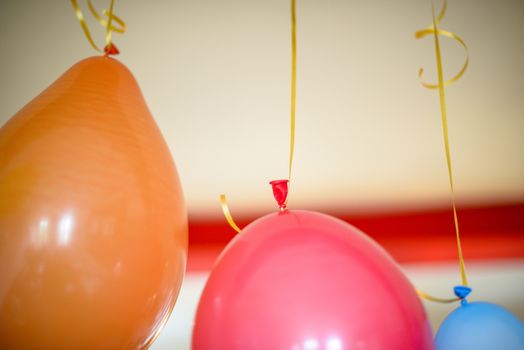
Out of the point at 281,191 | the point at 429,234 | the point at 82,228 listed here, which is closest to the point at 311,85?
the point at 281,191

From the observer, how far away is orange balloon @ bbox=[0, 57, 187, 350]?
0.38 meters

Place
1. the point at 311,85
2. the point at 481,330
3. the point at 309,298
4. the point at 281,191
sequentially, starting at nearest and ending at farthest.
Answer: the point at 309,298 → the point at 281,191 → the point at 481,330 → the point at 311,85

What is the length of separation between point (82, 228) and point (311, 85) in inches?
39.6

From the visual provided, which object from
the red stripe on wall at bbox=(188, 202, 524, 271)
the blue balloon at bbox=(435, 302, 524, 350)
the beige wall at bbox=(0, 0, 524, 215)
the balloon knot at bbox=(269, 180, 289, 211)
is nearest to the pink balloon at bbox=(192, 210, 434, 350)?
the balloon knot at bbox=(269, 180, 289, 211)

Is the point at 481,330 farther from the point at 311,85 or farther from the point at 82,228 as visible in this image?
the point at 311,85

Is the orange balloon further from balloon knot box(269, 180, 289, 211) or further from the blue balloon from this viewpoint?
the blue balloon

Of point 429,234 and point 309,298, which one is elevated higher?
point 309,298

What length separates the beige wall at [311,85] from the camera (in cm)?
100

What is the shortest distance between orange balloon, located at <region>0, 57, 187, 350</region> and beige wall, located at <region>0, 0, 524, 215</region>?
2.07 feet

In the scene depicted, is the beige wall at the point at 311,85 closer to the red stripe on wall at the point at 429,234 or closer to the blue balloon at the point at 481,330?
the red stripe on wall at the point at 429,234

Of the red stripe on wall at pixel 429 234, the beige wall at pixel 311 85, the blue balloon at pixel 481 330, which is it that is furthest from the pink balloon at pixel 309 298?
the red stripe on wall at pixel 429 234

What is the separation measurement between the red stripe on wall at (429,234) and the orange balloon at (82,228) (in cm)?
168

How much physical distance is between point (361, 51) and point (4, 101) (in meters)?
1.18

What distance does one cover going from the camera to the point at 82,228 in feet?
1.27
